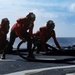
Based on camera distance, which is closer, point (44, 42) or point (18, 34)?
point (18, 34)

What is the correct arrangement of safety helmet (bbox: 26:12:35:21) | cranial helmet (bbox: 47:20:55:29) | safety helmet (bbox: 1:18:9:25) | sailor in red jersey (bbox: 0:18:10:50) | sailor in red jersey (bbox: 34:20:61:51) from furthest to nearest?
sailor in red jersey (bbox: 0:18:10:50) < safety helmet (bbox: 1:18:9:25) < sailor in red jersey (bbox: 34:20:61:51) < cranial helmet (bbox: 47:20:55:29) < safety helmet (bbox: 26:12:35:21)

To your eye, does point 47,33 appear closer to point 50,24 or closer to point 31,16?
point 50,24

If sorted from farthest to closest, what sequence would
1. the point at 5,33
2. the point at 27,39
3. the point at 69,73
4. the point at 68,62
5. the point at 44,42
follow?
the point at 5,33, the point at 44,42, the point at 27,39, the point at 68,62, the point at 69,73

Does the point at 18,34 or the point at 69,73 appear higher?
the point at 18,34

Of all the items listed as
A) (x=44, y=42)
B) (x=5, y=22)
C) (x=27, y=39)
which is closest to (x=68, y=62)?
(x=27, y=39)

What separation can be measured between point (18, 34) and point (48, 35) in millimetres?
2565

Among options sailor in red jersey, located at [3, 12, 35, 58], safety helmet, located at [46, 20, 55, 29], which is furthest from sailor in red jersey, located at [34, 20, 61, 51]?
sailor in red jersey, located at [3, 12, 35, 58]

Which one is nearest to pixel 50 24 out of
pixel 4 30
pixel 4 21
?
pixel 4 21

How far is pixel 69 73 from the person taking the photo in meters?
10.7

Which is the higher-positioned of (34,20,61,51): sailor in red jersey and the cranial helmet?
the cranial helmet

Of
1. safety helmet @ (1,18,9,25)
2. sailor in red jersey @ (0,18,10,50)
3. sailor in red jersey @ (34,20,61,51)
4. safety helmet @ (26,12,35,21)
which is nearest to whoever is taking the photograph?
safety helmet @ (26,12,35,21)

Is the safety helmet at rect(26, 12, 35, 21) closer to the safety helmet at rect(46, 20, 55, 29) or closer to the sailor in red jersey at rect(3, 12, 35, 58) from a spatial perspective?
the sailor in red jersey at rect(3, 12, 35, 58)

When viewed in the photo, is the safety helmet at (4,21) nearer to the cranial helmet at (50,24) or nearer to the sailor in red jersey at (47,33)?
the sailor in red jersey at (47,33)

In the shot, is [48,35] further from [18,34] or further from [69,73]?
[69,73]
